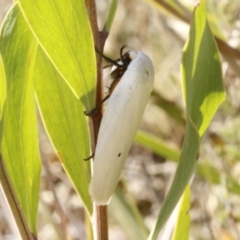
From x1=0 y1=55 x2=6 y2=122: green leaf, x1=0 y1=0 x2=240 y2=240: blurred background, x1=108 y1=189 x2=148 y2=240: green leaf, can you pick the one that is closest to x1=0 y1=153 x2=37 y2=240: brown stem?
x1=0 y1=55 x2=6 y2=122: green leaf

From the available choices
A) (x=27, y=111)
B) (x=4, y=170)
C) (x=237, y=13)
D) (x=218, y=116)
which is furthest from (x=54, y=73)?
(x=218, y=116)

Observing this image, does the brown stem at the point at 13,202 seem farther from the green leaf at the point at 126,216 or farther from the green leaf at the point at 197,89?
the green leaf at the point at 126,216

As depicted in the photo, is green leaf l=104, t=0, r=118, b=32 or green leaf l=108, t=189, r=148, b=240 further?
green leaf l=108, t=189, r=148, b=240

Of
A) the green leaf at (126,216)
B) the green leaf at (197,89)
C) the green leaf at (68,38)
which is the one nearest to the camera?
the green leaf at (68,38)

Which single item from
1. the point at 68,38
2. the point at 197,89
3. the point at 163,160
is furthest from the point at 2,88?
the point at 163,160

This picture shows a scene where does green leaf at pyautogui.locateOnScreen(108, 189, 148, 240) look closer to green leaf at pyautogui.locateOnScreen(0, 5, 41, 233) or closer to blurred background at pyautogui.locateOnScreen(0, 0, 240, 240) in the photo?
blurred background at pyautogui.locateOnScreen(0, 0, 240, 240)

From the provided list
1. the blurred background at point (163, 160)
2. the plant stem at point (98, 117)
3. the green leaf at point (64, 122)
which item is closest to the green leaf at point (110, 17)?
the plant stem at point (98, 117)
